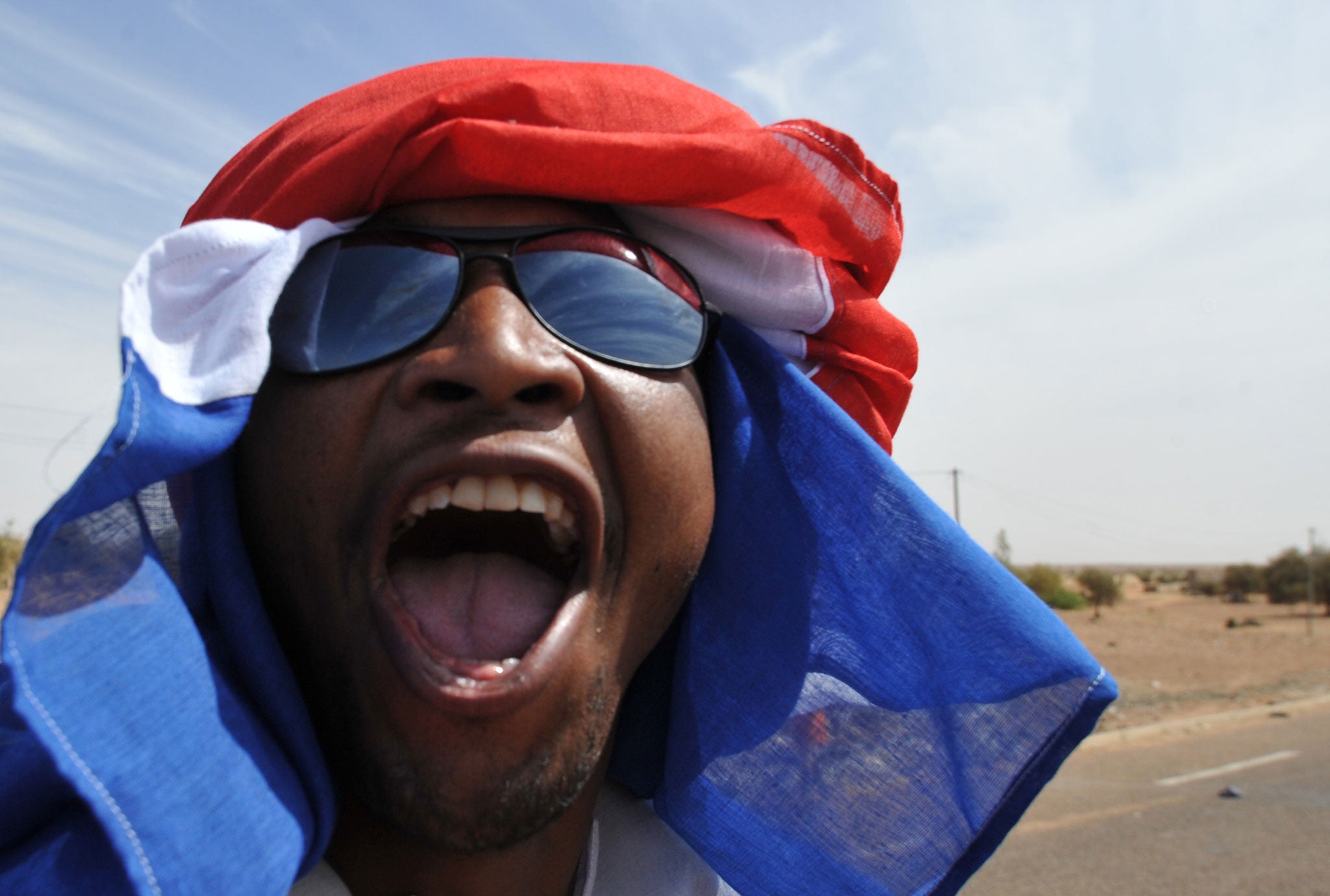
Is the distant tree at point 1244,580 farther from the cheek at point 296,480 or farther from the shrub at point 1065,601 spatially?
the cheek at point 296,480

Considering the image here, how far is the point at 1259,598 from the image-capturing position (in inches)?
1884

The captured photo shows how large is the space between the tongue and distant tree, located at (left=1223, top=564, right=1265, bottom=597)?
53.1 meters

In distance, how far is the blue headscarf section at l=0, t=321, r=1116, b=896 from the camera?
1.16 meters

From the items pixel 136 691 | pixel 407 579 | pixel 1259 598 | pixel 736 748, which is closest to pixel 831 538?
pixel 736 748

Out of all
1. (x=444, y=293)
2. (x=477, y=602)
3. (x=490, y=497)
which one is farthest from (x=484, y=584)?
(x=444, y=293)

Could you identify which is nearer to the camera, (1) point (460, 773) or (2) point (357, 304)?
(1) point (460, 773)

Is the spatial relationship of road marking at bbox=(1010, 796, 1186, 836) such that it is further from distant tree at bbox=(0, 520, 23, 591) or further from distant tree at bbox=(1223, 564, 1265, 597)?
distant tree at bbox=(1223, 564, 1265, 597)

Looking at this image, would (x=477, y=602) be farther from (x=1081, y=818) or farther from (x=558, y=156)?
(x=1081, y=818)

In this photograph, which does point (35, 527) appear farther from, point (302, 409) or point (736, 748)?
point (736, 748)

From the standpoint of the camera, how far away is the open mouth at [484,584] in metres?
1.46

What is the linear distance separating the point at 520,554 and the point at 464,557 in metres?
0.23

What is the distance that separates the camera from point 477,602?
151 cm

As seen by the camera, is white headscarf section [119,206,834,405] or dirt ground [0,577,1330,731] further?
dirt ground [0,577,1330,731]

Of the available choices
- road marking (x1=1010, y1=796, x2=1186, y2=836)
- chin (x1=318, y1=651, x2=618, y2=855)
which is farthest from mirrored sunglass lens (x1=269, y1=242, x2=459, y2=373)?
road marking (x1=1010, y1=796, x2=1186, y2=836)
